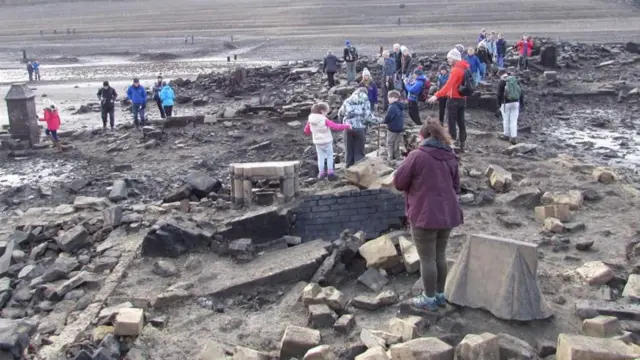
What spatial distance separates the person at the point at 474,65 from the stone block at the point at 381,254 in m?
11.1

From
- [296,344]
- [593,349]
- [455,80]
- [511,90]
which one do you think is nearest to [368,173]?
[455,80]

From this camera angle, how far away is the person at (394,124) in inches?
423

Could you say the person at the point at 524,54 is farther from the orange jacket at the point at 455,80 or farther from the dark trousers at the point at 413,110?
the orange jacket at the point at 455,80

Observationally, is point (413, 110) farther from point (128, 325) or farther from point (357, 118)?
point (128, 325)

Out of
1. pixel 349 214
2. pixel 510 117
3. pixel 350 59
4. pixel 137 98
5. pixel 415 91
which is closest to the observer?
pixel 349 214

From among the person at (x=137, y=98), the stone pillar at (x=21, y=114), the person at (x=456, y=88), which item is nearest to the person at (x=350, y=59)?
the person at (x=137, y=98)

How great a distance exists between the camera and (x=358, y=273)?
25.4ft

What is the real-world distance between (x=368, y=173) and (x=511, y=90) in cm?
507

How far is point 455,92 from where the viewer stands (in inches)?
456

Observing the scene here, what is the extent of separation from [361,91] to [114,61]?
33.4 meters

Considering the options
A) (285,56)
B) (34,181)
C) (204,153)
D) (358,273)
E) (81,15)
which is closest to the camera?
(358,273)

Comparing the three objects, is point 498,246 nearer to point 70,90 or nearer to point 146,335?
point 146,335

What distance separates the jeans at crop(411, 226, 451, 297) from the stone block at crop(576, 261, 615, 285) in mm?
1794

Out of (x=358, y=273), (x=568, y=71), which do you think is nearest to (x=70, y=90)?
(x=568, y=71)
